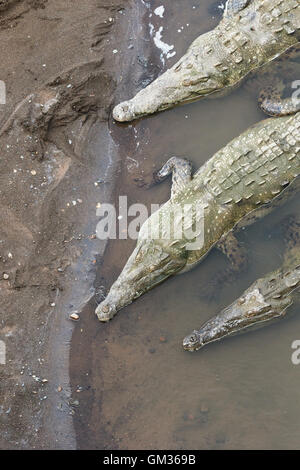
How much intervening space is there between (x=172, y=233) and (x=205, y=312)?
92cm

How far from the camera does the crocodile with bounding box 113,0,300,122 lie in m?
6.75

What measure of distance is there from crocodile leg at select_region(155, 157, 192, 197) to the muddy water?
14 centimetres

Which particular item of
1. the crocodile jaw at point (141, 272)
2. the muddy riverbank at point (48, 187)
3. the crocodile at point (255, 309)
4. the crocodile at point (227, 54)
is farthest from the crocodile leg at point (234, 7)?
the crocodile at point (255, 309)

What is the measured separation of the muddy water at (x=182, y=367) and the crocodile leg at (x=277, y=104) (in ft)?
1.31

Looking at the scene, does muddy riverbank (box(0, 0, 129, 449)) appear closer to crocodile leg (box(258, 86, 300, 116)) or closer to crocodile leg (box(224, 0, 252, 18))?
crocodile leg (box(224, 0, 252, 18))

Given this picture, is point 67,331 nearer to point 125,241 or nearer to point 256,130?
point 125,241

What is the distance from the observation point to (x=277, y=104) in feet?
21.7

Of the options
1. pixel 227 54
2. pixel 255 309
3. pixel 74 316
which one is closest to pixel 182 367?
pixel 255 309

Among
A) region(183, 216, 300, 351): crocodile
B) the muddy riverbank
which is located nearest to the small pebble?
the muddy riverbank

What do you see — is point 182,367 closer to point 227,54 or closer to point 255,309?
point 255,309

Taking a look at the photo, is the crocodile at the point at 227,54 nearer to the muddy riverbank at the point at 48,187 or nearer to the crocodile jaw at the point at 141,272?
the muddy riverbank at the point at 48,187

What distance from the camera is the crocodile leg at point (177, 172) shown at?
20.9ft

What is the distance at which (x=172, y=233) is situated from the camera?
20.3ft
